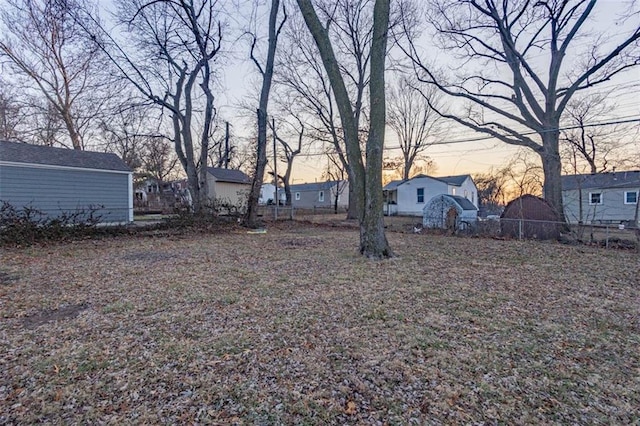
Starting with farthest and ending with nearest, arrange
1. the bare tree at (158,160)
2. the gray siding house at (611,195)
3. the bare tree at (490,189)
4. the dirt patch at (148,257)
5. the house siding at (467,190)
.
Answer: the bare tree at (490,189) → the bare tree at (158,160) → the house siding at (467,190) → the gray siding house at (611,195) → the dirt patch at (148,257)

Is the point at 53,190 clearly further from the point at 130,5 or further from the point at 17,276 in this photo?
the point at 17,276

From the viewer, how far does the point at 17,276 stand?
520 centimetres

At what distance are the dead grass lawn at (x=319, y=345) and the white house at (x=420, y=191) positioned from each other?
1850 cm

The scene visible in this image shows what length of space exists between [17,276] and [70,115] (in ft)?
54.9

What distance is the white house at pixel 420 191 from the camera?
23625mm

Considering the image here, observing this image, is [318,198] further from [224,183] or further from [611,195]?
[611,195]

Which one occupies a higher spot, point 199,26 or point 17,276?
point 199,26

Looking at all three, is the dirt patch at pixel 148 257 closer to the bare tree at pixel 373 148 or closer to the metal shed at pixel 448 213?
the bare tree at pixel 373 148

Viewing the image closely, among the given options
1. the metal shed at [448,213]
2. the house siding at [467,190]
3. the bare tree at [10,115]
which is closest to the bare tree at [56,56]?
the bare tree at [10,115]

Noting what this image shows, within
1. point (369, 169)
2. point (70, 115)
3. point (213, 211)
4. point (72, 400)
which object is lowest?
point (72, 400)

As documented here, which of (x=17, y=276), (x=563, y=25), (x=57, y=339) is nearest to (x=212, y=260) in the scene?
(x=17, y=276)

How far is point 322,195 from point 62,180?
2629 cm

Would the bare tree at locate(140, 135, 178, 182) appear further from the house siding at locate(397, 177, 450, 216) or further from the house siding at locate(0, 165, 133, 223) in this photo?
the house siding at locate(397, 177, 450, 216)

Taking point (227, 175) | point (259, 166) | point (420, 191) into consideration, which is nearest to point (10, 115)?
point (227, 175)
